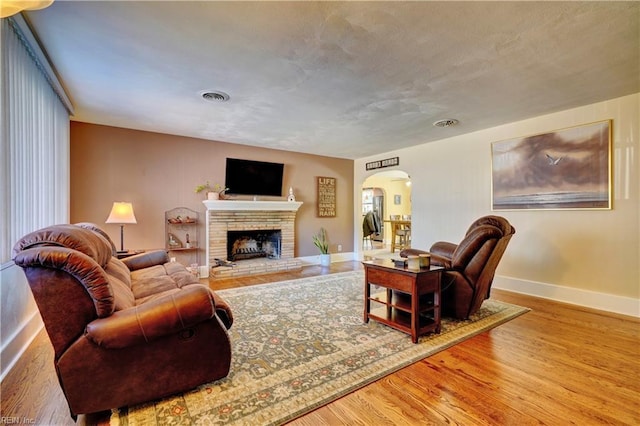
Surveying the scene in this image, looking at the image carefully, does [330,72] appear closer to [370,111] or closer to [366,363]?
[370,111]

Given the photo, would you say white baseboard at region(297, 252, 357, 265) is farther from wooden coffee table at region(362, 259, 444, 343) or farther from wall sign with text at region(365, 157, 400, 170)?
wooden coffee table at region(362, 259, 444, 343)

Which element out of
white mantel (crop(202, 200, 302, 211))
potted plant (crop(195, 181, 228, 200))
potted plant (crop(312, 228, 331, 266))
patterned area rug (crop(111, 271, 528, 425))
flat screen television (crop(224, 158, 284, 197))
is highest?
flat screen television (crop(224, 158, 284, 197))

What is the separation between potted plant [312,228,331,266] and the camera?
19.9 feet

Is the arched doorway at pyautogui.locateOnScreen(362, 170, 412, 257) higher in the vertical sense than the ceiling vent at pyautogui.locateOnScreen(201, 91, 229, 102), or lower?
lower

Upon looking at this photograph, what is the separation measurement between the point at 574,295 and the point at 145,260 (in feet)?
17.2

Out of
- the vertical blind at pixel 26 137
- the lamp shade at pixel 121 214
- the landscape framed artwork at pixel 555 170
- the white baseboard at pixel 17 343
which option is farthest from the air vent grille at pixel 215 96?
the landscape framed artwork at pixel 555 170

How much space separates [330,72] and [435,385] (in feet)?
8.63

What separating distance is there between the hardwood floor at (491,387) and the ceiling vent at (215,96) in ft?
8.93

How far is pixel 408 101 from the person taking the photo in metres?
3.32

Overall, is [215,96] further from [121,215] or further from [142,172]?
[142,172]

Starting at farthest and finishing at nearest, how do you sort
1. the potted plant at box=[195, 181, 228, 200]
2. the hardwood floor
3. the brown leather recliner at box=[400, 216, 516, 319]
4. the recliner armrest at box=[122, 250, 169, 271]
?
the potted plant at box=[195, 181, 228, 200], the recliner armrest at box=[122, 250, 169, 271], the brown leather recliner at box=[400, 216, 516, 319], the hardwood floor

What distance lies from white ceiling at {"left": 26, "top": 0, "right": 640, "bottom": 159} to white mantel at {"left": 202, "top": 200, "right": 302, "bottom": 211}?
151 centimetres

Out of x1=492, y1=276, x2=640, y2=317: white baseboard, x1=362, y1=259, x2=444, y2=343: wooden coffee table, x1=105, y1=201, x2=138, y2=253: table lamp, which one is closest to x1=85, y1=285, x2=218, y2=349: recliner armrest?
x1=362, y1=259, x2=444, y2=343: wooden coffee table

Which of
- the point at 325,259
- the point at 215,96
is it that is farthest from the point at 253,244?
the point at 215,96
